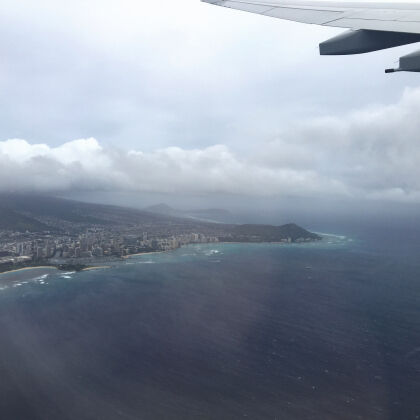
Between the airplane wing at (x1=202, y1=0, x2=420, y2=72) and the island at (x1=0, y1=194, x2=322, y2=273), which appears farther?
the island at (x1=0, y1=194, x2=322, y2=273)

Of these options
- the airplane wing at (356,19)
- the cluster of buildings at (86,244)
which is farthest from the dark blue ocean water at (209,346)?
the airplane wing at (356,19)

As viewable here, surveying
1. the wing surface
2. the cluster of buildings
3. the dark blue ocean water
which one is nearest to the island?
the cluster of buildings

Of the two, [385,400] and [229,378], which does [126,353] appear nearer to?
[229,378]

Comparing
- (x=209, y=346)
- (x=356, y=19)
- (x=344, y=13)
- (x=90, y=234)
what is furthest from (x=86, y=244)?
(x=356, y=19)

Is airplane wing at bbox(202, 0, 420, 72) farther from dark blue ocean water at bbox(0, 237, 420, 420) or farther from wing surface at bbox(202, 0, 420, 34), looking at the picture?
dark blue ocean water at bbox(0, 237, 420, 420)

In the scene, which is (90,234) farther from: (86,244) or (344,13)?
(344,13)

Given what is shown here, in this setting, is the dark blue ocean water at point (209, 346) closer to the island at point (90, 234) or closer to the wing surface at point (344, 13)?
the island at point (90, 234)
